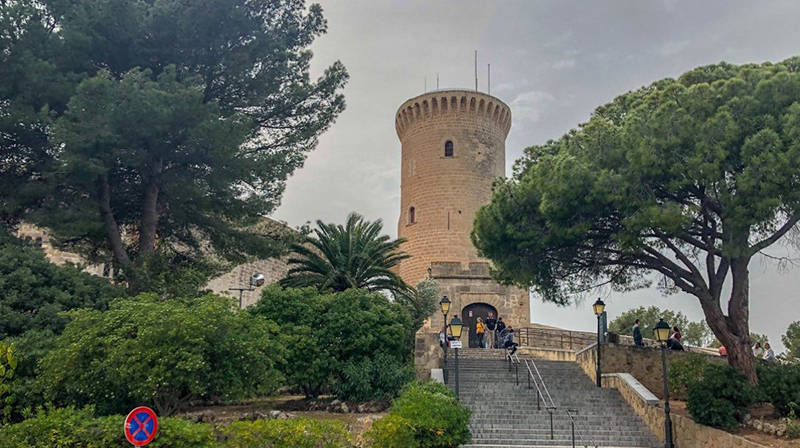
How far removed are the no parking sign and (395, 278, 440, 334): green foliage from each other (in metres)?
11.7

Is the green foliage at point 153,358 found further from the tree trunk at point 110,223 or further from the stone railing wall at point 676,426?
the stone railing wall at point 676,426

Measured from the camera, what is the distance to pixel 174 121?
14141 millimetres

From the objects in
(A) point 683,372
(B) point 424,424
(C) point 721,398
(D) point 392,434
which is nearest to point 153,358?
(D) point 392,434

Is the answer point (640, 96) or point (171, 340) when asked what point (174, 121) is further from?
point (640, 96)

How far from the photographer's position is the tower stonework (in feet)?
94.8

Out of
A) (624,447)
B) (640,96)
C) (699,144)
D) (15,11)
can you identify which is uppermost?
(15,11)

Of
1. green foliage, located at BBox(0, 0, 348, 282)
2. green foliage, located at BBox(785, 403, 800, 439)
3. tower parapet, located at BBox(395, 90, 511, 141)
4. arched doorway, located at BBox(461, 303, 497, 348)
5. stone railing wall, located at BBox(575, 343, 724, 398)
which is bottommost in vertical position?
green foliage, located at BBox(785, 403, 800, 439)

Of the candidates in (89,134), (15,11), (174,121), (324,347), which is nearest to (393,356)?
(324,347)

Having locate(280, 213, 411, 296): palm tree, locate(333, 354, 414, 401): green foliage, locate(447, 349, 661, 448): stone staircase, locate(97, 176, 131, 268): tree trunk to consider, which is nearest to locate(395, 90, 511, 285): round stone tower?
locate(280, 213, 411, 296): palm tree

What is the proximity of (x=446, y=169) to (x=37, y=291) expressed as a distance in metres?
19.6

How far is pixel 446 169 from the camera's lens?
29500 mm

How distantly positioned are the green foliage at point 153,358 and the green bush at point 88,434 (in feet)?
3.63

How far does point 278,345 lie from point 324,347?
1845 millimetres

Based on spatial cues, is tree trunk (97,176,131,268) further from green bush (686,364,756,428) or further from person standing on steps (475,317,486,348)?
green bush (686,364,756,428)
